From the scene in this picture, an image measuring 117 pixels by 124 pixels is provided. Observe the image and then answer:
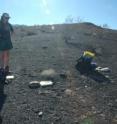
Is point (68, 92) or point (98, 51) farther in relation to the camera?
point (98, 51)

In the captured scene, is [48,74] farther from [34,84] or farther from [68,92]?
[68,92]

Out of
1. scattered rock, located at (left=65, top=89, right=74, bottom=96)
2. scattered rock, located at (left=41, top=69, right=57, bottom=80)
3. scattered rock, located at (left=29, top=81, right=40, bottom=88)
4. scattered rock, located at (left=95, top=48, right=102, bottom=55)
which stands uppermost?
scattered rock, located at (left=95, top=48, right=102, bottom=55)

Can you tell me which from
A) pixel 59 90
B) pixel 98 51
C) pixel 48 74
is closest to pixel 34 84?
pixel 59 90

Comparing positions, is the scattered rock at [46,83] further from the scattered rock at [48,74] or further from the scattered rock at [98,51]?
the scattered rock at [98,51]

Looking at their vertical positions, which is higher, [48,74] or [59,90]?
[48,74]

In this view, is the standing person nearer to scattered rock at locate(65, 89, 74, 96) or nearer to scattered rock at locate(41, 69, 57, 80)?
scattered rock at locate(41, 69, 57, 80)

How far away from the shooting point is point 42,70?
11.8m

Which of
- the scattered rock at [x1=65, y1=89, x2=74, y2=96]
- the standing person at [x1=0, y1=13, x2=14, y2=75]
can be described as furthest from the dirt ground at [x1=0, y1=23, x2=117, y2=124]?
the standing person at [x1=0, y1=13, x2=14, y2=75]

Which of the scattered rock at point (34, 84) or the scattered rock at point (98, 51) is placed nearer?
the scattered rock at point (34, 84)

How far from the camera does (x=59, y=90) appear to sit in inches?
373

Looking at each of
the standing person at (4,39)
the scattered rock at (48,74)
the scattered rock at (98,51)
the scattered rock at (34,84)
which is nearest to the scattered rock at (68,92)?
the scattered rock at (34,84)

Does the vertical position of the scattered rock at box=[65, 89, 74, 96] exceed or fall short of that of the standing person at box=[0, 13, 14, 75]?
it falls short

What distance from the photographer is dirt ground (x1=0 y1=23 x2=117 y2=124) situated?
25.1 feet

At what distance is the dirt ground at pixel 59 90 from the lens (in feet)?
25.1
